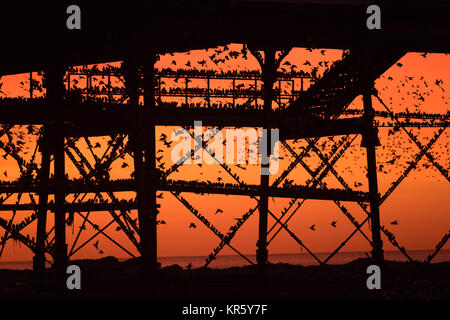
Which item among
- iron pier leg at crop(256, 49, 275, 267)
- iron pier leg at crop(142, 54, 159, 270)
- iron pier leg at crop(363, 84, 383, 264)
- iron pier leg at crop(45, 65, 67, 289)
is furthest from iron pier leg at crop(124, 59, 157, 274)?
iron pier leg at crop(256, 49, 275, 267)

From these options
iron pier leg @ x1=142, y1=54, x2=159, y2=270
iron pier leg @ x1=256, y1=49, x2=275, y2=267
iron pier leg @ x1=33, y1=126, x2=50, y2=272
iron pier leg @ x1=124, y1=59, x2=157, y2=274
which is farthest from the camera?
iron pier leg @ x1=33, y1=126, x2=50, y2=272

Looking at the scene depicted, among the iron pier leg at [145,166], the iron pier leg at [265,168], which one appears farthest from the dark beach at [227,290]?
the iron pier leg at [265,168]

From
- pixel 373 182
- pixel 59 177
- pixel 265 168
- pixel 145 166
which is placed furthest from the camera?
pixel 265 168

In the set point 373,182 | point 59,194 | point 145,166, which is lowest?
point 59,194

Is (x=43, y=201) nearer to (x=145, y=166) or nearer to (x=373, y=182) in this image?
(x=145, y=166)

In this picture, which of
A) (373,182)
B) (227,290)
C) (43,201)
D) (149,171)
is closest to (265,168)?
(373,182)

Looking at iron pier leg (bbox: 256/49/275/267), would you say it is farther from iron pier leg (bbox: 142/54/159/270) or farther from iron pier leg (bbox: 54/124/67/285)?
iron pier leg (bbox: 54/124/67/285)

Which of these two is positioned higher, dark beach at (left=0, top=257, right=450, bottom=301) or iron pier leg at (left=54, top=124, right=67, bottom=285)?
iron pier leg at (left=54, top=124, right=67, bottom=285)

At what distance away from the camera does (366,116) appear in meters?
15.4

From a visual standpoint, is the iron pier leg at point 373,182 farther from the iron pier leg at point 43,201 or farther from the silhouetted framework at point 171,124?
the iron pier leg at point 43,201

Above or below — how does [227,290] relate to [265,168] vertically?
below

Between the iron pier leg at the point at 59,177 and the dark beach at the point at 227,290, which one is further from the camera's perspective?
the dark beach at the point at 227,290

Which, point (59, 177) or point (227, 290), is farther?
point (227, 290)
